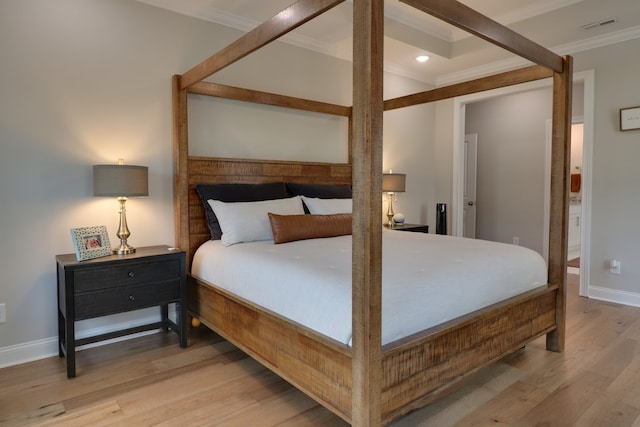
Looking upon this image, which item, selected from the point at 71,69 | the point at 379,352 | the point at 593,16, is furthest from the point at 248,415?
the point at 593,16

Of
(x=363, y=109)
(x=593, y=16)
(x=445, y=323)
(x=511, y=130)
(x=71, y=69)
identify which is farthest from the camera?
(x=511, y=130)

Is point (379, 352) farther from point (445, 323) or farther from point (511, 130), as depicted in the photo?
point (511, 130)

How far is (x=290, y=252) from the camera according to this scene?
2.46 meters

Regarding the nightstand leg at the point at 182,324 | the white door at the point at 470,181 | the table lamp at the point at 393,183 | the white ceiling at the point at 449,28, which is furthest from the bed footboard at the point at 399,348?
the white door at the point at 470,181

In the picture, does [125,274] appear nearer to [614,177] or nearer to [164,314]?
[164,314]

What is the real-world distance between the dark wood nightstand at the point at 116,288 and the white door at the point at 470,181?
187 inches

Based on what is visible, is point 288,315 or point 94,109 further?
point 94,109

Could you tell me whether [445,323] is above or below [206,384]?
above

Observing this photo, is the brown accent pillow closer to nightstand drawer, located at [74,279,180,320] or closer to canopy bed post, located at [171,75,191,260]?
canopy bed post, located at [171,75,191,260]

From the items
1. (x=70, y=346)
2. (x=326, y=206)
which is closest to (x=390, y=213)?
(x=326, y=206)

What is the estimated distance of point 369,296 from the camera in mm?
1488

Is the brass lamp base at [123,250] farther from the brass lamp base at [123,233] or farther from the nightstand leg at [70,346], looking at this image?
the nightstand leg at [70,346]

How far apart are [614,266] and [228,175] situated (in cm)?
368

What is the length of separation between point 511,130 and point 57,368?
5.88 m
